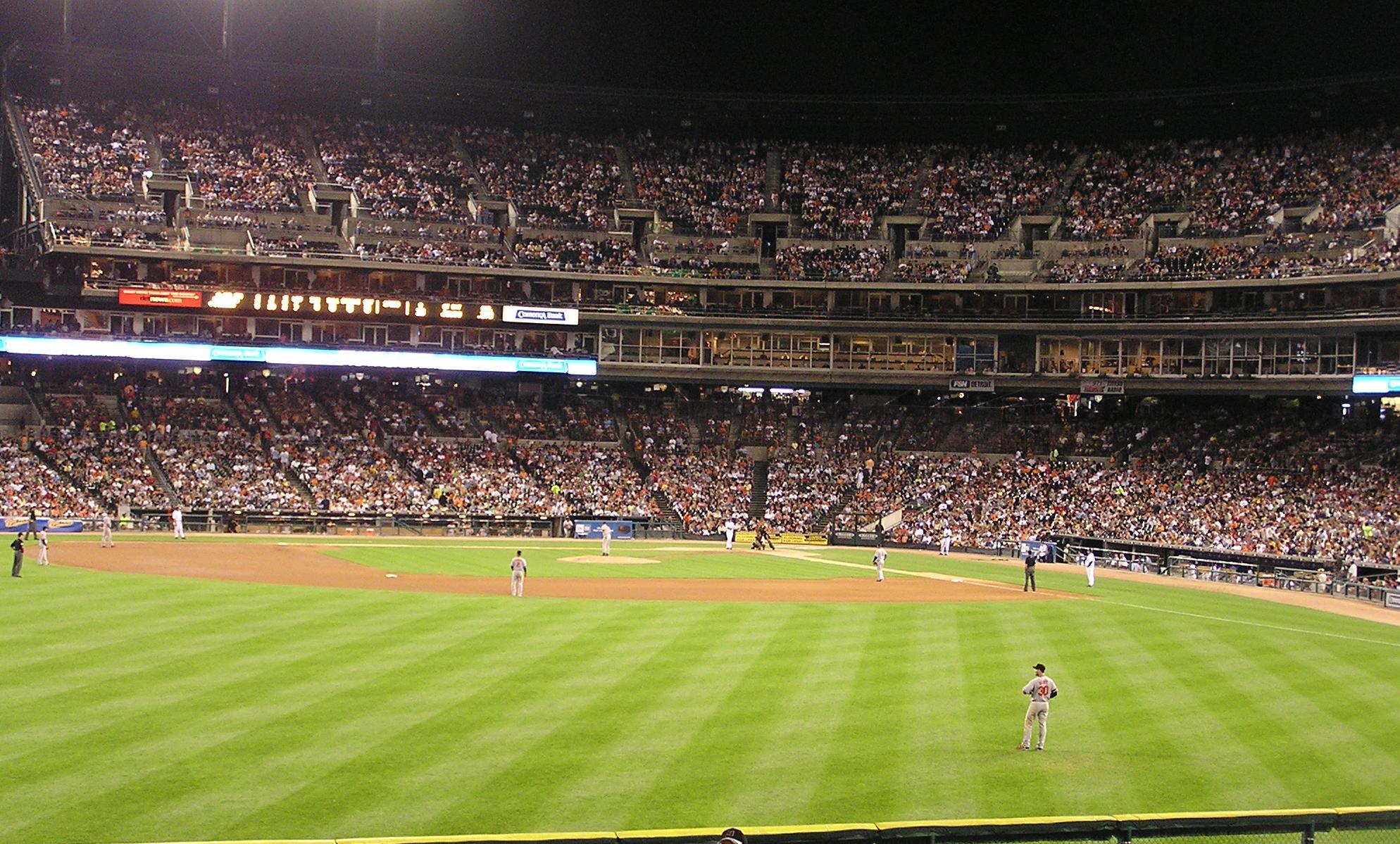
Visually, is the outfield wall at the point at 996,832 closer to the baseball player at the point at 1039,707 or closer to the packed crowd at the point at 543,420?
the baseball player at the point at 1039,707

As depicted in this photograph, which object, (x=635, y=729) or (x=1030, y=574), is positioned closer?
(x=635, y=729)

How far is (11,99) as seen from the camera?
6925cm

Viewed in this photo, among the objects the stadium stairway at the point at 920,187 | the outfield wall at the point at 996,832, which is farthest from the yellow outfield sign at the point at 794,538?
the outfield wall at the point at 996,832

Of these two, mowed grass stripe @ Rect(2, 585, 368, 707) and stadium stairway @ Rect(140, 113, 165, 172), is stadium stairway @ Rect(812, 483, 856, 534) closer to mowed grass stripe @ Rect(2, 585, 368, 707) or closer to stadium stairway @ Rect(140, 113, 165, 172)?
mowed grass stripe @ Rect(2, 585, 368, 707)

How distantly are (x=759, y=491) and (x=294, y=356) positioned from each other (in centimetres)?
2684

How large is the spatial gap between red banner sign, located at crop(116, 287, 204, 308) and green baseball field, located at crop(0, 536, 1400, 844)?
30381 mm

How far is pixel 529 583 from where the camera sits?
130 feet

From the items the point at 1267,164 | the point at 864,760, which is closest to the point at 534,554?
the point at 864,760

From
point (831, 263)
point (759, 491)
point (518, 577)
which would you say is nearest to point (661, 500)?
point (759, 491)

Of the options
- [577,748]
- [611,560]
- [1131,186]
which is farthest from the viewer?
[1131,186]

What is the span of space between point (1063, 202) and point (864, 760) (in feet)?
203

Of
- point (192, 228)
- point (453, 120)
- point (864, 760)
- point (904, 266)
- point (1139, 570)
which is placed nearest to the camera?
point (864, 760)

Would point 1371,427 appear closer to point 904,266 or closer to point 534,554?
point 904,266

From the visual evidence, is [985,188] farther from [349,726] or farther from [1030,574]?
[349,726]
